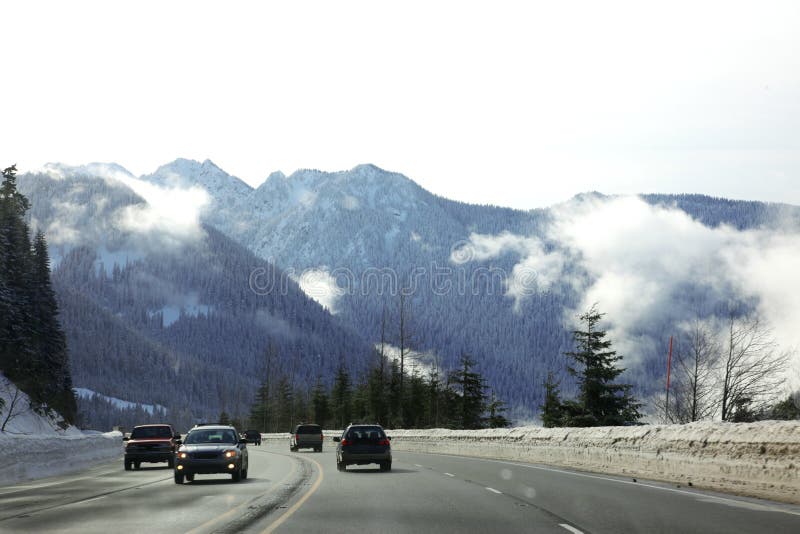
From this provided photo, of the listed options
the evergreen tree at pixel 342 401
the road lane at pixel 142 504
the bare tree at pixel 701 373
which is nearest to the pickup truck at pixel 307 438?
the bare tree at pixel 701 373

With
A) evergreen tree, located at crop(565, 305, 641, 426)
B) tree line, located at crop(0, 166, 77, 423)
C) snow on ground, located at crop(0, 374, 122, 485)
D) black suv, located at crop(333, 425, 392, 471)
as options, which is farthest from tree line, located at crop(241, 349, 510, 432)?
black suv, located at crop(333, 425, 392, 471)

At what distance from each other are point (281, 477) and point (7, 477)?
8.98 meters

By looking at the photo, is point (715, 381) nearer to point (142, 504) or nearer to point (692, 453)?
point (692, 453)

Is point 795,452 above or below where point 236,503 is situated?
above

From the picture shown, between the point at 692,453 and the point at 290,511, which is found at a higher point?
the point at 692,453

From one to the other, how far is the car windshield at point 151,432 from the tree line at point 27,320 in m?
42.2

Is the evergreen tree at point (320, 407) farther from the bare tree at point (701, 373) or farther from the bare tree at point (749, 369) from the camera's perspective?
the bare tree at point (749, 369)

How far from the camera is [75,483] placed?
27656mm

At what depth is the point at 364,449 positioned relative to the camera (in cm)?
3148

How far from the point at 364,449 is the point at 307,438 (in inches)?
1322

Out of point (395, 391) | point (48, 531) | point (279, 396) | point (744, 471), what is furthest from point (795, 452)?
point (279, 396)

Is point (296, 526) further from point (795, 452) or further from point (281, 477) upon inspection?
point (281, 477)

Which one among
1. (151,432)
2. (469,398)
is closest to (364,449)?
(151,432)

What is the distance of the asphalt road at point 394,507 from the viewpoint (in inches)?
543
